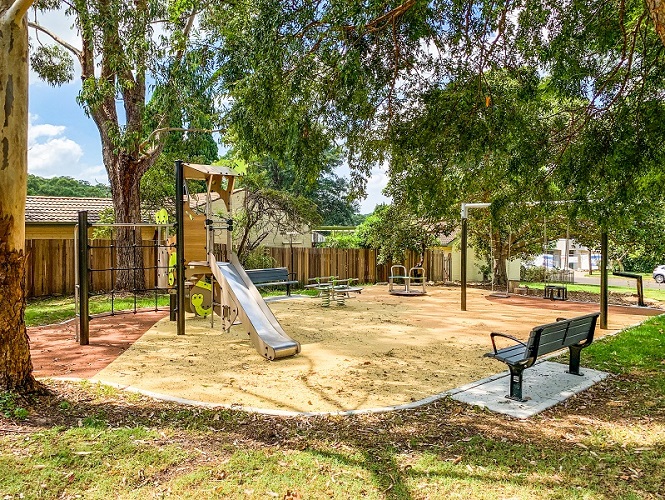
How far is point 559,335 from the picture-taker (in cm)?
533

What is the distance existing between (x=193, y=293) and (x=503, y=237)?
1408 centimetres

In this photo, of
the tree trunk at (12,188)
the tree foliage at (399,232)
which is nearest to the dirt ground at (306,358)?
the tree trunk at (12,188)

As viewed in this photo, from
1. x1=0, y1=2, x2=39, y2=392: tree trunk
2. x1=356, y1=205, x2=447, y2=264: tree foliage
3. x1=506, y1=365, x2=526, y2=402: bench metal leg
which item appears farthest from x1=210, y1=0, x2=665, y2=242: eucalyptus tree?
x1=356, y1=205, x2=447, y2=264: tree foliage

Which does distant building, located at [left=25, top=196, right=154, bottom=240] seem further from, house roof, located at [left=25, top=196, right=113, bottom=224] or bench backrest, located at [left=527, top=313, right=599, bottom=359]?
bench backrest, located at [left=527, top=313, right=599, bottom=359]

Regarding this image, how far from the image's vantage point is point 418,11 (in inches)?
273

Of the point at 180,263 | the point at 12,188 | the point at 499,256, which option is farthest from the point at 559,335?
the point at 499,256

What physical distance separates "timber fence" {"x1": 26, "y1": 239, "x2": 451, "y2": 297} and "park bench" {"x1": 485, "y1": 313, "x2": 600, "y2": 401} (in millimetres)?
6616

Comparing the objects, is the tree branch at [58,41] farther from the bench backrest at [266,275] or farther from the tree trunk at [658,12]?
the tree trunk at [658,12]

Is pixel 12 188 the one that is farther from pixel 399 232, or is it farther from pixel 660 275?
pixel 660 275

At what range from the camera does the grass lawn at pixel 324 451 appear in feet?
10.0

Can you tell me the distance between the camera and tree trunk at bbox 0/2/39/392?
4.29 meters

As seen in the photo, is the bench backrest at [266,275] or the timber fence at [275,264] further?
the timber fence at [275,264]

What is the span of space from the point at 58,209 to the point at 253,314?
647 inches

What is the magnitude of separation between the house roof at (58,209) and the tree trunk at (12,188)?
48.2 feet
